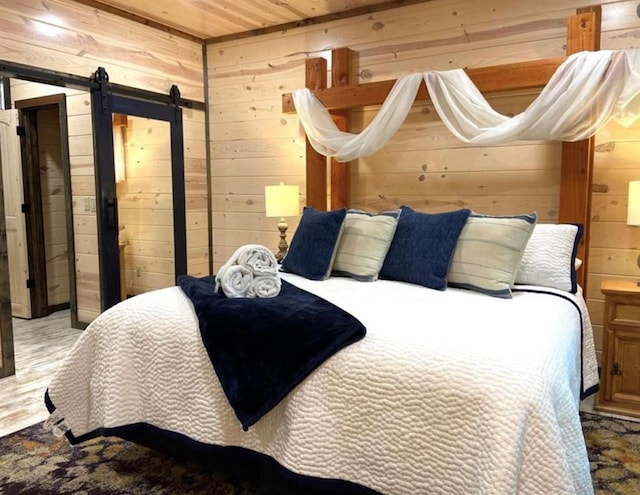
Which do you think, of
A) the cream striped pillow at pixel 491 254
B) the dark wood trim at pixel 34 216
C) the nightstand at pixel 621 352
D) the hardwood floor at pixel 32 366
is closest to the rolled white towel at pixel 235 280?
the cream striped pillow at pixel 491 254

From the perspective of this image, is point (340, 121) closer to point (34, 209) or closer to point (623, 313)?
point (623, 313)

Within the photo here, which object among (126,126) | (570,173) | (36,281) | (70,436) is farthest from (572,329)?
(36,281)

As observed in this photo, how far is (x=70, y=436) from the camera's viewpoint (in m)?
2.19

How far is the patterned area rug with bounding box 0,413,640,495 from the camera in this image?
6.63 ft

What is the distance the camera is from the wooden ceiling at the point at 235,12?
145 inches

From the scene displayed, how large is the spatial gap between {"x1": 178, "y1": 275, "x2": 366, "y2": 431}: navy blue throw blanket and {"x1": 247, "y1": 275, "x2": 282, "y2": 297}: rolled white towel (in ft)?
0.69

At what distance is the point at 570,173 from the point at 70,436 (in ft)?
9.61

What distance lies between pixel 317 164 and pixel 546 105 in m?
1.67

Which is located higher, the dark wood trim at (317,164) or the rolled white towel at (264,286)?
the dark wood trim at (317,164)

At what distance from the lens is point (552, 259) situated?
2.59 meters

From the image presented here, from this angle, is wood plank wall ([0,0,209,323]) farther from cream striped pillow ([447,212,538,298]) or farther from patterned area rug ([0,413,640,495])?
cream striped pillow ([447,212,538,298])

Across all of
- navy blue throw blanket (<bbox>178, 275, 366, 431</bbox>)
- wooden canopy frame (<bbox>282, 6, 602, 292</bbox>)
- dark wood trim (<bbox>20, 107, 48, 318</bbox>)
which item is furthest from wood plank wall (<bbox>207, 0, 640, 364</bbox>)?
navy blue throw blanket (<bbox>178, 275, 366, 431</bbox>)

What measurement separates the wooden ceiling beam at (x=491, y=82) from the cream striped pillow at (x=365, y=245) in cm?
97

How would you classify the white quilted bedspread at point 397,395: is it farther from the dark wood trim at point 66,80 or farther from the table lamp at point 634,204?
the dark wood trim at point 66,80
